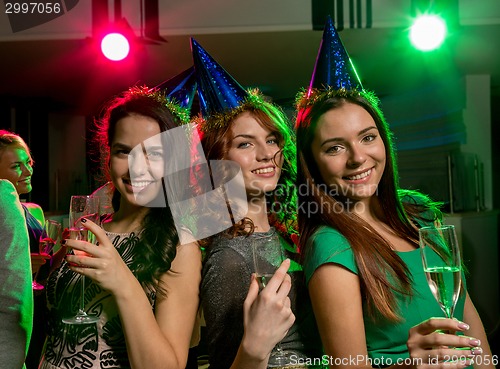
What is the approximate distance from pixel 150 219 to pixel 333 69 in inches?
28.3

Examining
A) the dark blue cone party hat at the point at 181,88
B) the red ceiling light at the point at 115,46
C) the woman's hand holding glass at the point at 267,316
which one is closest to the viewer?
the woman's hand holding glass at the point at 267,316

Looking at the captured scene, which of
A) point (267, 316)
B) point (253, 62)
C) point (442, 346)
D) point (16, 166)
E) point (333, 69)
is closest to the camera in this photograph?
point (442, 346)

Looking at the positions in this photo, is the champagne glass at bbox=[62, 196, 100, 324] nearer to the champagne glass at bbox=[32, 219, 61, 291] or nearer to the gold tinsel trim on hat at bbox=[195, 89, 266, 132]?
the champagne glass at bbox=[32, 219, 61, 291]

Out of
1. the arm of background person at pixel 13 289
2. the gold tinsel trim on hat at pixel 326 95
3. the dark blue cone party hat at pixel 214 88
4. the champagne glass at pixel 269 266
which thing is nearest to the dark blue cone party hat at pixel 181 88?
the dark blue cone party hat at pixel 214 88

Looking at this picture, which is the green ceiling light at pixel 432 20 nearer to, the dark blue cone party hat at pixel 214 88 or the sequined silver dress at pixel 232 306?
the dark blue cone party hat at pixel 214 88

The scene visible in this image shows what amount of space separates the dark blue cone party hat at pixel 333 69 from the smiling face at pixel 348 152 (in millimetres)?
151

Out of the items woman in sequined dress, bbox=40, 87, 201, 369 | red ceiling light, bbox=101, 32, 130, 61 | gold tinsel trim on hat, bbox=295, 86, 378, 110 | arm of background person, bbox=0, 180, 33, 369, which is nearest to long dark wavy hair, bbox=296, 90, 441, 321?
gold tinsel trim on hat, bbox=295, 86, 378, 110

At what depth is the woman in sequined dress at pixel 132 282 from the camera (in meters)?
1.21

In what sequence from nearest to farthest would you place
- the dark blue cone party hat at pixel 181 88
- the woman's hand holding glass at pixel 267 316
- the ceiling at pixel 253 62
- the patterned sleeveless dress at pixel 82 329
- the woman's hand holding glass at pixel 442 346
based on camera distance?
the woman's hand holding glass at pixel 442 346
the woman's hand holding glass at pixel 267 316
the patterned sleeveless dress at pixel 82 329
the dark blue cone party hat at pixel 181 88
the ceiling at pixel 253 62

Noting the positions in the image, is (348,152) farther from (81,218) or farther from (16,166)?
(16,166)

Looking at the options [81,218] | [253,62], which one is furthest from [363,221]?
[253,62]

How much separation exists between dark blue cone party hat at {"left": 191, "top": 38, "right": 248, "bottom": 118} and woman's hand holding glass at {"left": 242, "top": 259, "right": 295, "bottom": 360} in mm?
798

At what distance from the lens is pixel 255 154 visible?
161 cm

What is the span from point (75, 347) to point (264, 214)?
67 cm
